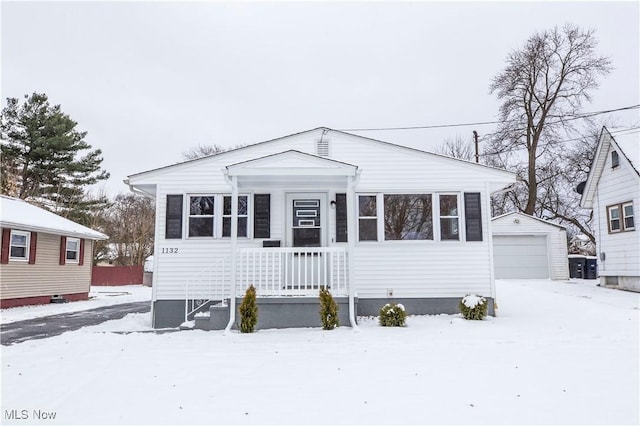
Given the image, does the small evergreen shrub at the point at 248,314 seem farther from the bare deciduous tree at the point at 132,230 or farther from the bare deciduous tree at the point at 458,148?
the bare deciduous tree at the point at 458,148

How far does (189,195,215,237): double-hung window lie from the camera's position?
32.8 feet

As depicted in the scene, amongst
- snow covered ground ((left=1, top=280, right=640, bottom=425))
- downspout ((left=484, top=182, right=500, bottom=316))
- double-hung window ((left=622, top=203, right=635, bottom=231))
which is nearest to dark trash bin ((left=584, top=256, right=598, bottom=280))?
double-hung window ((left=622, top=203, right=635, bottom=231))

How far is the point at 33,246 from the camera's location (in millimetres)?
14695

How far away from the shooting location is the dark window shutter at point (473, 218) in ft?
32.3

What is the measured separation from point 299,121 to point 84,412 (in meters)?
30.8

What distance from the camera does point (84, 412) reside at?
3.94 meters

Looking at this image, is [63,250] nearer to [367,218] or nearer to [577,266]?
[367,218]

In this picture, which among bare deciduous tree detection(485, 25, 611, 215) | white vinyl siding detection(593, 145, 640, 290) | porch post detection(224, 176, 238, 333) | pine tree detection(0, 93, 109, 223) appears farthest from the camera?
pine tree detection(0, 93, 109, 223)

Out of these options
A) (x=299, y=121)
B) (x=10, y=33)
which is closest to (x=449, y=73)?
(x=299, y=121)

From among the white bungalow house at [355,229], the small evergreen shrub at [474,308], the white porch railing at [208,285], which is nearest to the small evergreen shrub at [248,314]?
the white bungalow house at [355,229]

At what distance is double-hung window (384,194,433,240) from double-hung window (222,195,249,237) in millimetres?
3169

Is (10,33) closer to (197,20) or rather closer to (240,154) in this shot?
(197,20)

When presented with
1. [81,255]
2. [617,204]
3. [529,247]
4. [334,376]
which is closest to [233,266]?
[334,376]

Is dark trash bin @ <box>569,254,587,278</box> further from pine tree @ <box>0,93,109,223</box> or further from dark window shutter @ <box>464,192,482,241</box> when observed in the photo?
pine tree @ <box>0,93,109,223</box>
